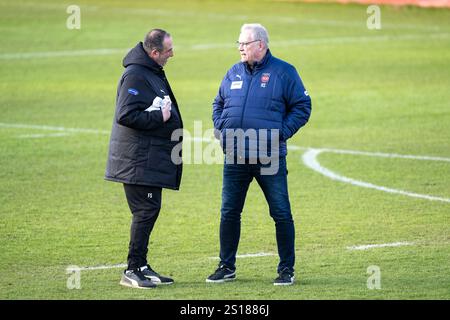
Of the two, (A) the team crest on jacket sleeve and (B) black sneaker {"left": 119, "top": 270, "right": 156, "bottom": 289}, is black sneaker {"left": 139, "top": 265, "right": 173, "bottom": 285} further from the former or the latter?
(A) the team crest on jacket sleeve

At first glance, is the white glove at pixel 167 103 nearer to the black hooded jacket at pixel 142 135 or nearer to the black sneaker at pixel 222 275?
the black hooded jacket at pixel 142 135

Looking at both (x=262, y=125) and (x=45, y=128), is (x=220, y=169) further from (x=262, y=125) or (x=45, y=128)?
(x=262, y=125)

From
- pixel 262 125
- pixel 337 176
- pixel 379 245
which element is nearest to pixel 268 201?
pixel 262 125

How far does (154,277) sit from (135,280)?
0.25 m

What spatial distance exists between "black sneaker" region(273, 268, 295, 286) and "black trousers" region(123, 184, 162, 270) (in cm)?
124

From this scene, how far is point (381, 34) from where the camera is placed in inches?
1298

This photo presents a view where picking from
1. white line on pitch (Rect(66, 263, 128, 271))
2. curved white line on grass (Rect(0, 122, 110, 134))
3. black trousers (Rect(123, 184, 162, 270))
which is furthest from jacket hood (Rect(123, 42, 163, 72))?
curved white line on grass (Rect(0, 122, 110, 134))

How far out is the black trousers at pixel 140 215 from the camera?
10641 millimetres

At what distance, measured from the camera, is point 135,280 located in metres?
10.5

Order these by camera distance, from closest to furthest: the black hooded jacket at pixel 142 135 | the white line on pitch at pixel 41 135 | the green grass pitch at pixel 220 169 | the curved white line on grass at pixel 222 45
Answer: the black hooded jacket at pixel 142 135, the green grass pitch at pixel 220 169, the white line on pitch at pixel 41 135, the curved white line on grass at pixel 222 45

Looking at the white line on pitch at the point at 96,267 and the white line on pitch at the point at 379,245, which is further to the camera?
the white line on pitch at the point at 379,245

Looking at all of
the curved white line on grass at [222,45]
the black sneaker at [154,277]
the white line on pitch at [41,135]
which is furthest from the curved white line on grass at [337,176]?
the curved white line on grass at [222,45]

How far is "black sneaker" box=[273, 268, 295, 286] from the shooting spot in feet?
34.8
